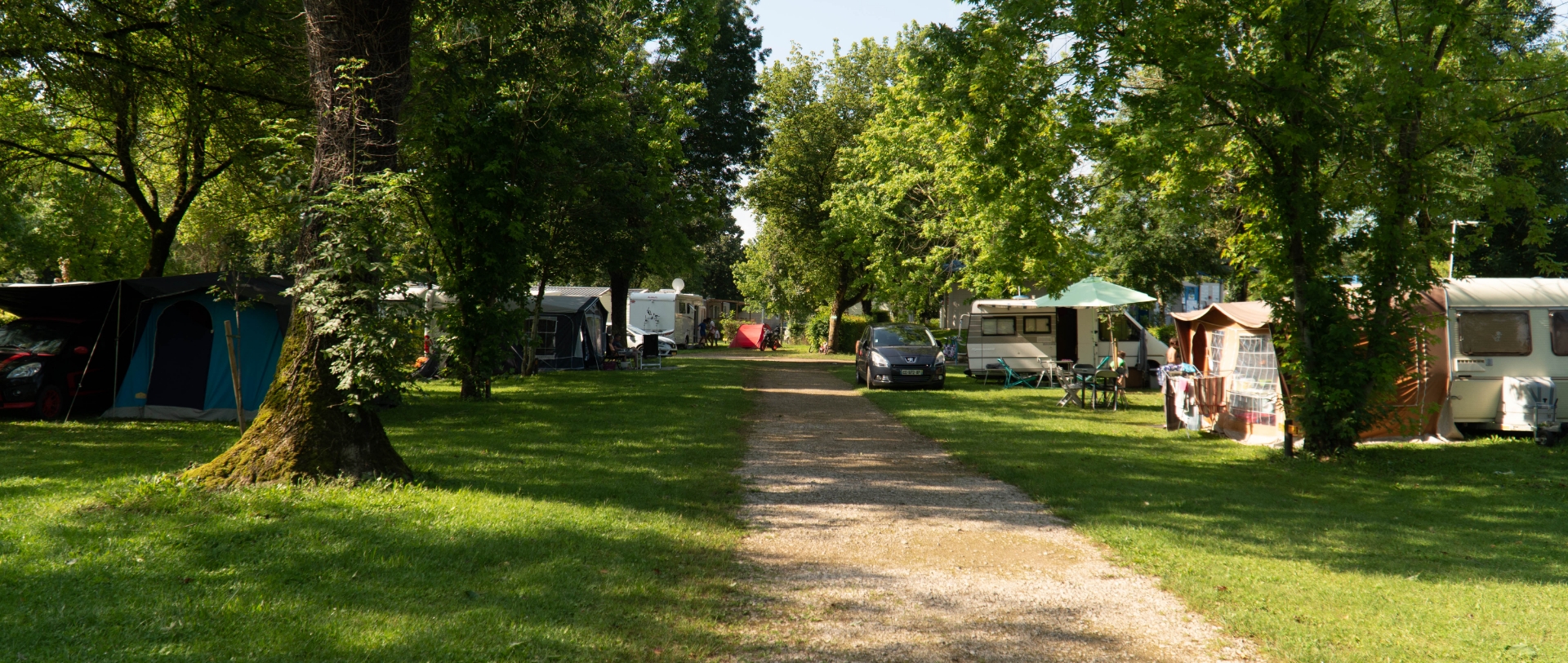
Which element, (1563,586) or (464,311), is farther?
(464,311)

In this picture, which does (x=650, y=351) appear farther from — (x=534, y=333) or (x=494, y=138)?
(x=494, y=138)

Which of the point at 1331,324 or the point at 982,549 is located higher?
the point at 1331,324

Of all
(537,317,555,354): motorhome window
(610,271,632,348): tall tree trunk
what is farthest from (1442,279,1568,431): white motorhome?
(610,271,632,348): tall tree trunk

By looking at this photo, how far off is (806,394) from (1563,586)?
13.8 m

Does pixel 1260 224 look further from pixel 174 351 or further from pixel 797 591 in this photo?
pixel 174 351

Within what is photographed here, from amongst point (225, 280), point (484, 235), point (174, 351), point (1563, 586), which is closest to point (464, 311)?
point (484, 235)

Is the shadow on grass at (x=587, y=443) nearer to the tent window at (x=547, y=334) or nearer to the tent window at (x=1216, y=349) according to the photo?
the tent window at (x=547, y=334)

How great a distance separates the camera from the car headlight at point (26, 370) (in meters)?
11.7

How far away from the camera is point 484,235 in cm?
1433

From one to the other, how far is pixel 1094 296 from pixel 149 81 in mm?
16961

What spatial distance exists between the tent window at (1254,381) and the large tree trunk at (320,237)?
33.9ft

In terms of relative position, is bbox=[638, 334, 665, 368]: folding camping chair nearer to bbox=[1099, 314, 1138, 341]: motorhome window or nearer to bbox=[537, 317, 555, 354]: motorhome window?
bbox=[537, 317, 555, 354]: motorhome window

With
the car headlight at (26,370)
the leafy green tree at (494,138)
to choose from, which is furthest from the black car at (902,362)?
the car headlight at (26,370)

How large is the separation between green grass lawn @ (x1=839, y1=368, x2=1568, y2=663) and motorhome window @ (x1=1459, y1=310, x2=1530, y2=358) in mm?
1216
